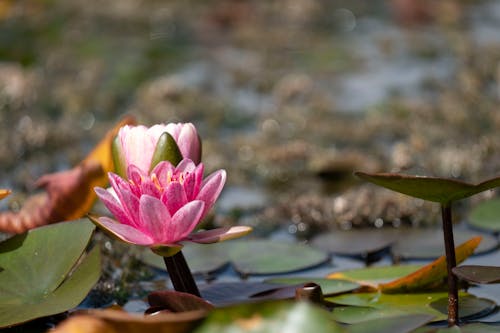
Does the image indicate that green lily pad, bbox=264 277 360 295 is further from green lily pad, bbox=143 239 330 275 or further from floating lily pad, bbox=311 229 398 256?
floating lily pad, bbox=311 229 398 256

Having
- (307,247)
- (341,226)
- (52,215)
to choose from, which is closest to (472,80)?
(341,226)

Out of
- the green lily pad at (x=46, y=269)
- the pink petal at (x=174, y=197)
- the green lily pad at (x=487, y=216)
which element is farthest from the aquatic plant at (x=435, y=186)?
the green lily pad at (x=487, y=216)

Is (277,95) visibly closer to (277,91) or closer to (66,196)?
(277,91)

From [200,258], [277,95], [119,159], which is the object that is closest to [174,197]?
[119,159]

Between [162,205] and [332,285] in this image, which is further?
[332,285]

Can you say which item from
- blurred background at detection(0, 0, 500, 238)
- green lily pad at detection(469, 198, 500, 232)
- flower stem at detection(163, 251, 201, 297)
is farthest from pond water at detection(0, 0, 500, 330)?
flower stem at detection(163, 251, 201, 297)

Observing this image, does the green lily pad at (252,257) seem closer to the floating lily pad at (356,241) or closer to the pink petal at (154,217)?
the floating lily pad at (356,241)
